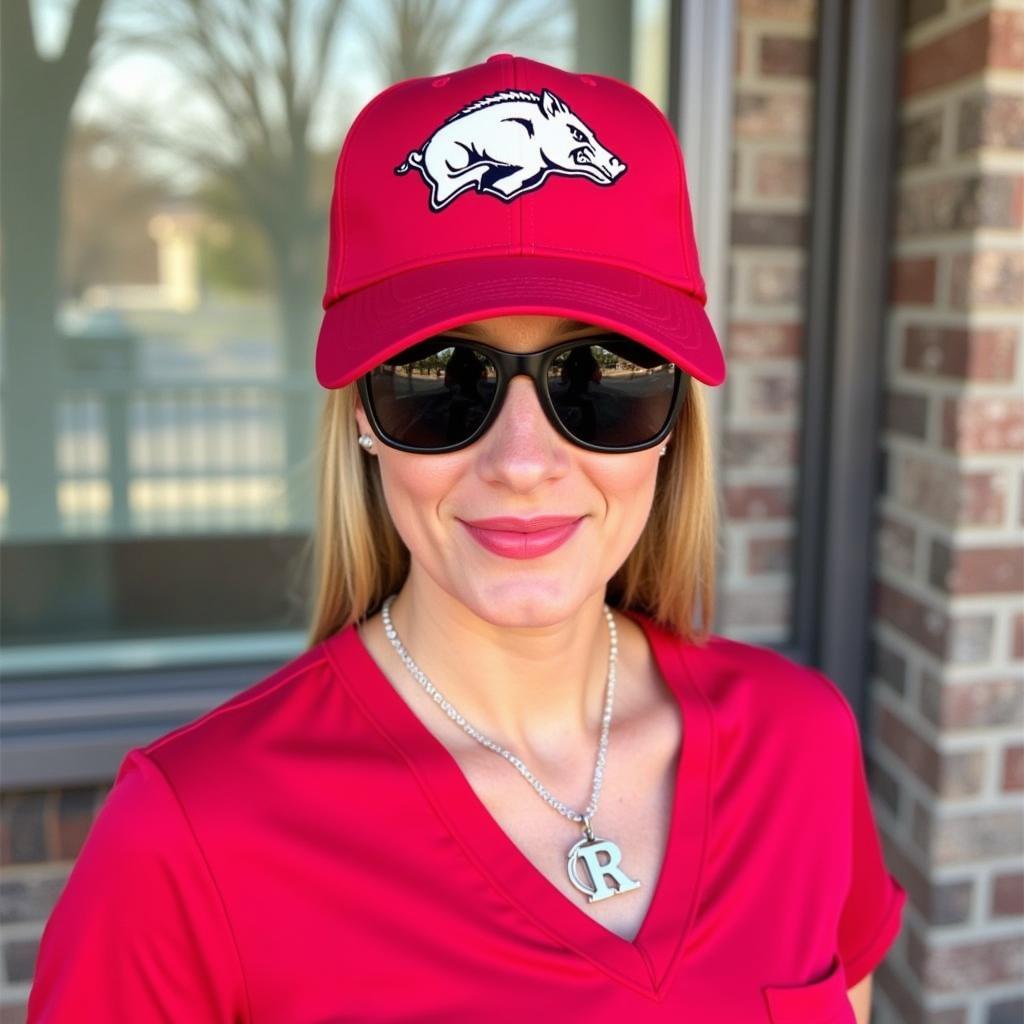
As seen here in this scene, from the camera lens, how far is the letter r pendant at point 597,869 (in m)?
1.12

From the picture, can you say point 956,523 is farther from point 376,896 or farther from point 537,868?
point 376,896

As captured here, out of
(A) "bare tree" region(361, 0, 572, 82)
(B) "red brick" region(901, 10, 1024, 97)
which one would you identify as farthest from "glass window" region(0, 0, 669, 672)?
(B) "red brick" region(901, 10, 1024, 97)

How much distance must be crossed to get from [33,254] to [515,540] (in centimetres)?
276

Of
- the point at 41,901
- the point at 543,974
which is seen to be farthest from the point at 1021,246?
the point at 41,901

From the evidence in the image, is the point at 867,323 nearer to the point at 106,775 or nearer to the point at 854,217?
the point at 854,217

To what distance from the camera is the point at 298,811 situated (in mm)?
1075

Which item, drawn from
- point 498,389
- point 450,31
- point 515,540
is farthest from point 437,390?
point 450,31

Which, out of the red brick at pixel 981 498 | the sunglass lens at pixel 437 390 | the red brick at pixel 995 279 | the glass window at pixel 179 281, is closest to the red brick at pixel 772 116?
the glass window at pixel 179 281

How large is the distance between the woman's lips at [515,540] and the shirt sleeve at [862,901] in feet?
1.67

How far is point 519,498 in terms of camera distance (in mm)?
1094

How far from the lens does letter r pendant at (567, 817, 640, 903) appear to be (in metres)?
1.12

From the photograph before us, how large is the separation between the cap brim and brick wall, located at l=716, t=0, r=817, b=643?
1.15 meters

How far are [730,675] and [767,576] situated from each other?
0.99m

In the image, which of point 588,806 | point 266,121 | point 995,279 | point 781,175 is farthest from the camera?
point 266,121
